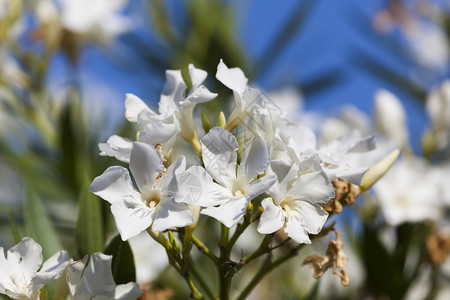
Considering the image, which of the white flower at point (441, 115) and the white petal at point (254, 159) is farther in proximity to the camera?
the white flower at point (441, 115)

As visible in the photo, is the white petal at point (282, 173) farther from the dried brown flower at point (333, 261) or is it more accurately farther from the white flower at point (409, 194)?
the white flower at point (409, 194)

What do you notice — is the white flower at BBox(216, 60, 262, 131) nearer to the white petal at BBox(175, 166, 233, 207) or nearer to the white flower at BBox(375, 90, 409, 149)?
the white petal at BBox(175, 166, 233, 207)

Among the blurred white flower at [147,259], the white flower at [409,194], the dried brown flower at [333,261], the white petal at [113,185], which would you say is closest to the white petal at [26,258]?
the white petal at [113,185]

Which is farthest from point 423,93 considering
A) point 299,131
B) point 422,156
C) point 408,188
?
point 299,131

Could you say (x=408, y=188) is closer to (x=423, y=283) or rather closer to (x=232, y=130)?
(x=423, y=283)

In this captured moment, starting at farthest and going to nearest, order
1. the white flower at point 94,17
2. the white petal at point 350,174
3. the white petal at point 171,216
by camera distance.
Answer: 1. the white flower at point 94,17
2. the white petal at point 350,174
3. the white petal at point 171,216

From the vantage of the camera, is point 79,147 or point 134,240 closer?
point 79,147
